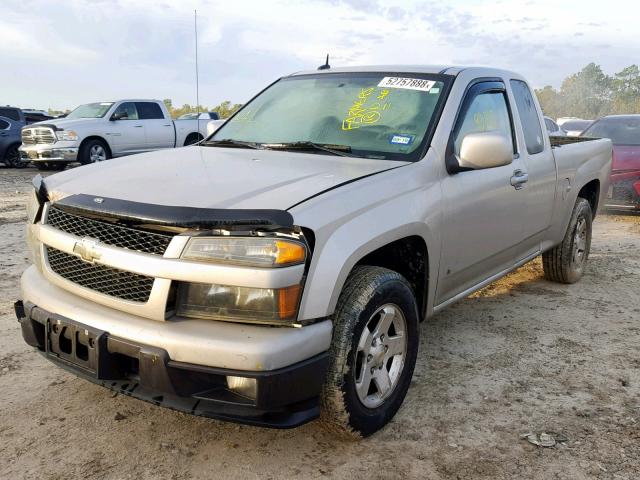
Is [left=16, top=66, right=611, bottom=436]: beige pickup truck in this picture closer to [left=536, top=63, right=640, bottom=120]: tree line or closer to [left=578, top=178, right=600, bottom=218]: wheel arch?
[left=578, top=178, right=600, bottom=218]: wheel arch

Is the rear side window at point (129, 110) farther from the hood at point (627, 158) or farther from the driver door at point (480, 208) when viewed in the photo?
the driver door at point (480, 208)

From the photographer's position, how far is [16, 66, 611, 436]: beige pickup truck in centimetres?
223

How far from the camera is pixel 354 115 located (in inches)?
136

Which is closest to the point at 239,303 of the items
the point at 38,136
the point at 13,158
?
the point at 38,136

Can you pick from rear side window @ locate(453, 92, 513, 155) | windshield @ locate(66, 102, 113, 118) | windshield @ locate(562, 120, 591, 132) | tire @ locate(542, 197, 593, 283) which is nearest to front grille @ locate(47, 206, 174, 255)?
rear side window @ locate(453, 92, 513, 155)

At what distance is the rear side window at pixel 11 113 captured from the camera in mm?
16578

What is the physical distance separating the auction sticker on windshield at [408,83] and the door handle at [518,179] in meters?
0.82

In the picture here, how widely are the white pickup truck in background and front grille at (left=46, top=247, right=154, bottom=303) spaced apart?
35.8 ft

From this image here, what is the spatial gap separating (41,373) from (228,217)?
1.83 m

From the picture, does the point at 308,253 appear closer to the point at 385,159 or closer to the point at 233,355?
the point at 233,355

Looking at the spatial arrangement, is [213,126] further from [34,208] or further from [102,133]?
[102,133]

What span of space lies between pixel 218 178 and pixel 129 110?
12.9 metres

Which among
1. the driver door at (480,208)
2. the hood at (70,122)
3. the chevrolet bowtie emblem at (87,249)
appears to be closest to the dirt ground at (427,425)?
the driver door at (480,208)

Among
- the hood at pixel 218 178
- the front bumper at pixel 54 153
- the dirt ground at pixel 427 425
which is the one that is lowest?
the dirt ground at pixel 427 425
